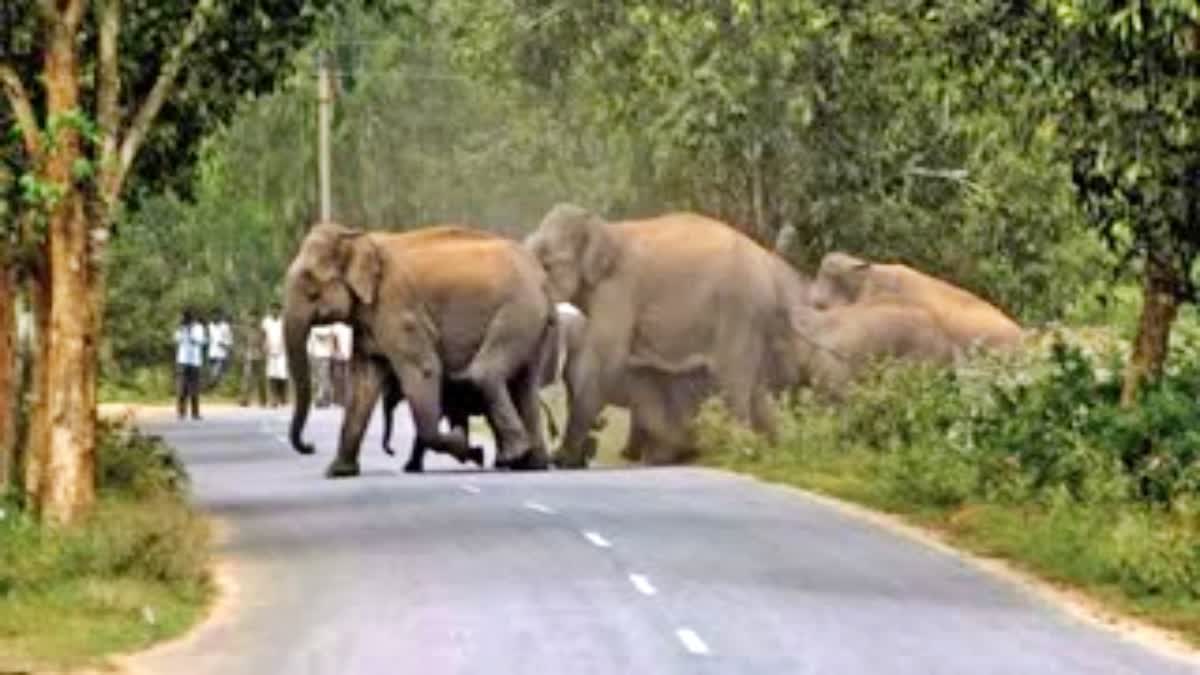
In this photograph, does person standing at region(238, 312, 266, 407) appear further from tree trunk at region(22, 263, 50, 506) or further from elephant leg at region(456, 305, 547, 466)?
tree trunk at region(22, 263, 50, 506)

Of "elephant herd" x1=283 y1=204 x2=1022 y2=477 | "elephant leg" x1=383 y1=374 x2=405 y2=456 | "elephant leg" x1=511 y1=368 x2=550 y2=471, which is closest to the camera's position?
"elephant herd" x1=283 y1=204 x2=1022 y2=477

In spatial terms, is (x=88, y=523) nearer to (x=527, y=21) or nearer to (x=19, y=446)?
(x=19, y=446)

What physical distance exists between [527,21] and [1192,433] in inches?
623

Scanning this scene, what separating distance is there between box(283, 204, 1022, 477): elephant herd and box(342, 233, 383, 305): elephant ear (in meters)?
0.02

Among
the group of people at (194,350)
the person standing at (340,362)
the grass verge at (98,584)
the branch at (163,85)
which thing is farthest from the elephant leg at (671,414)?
the branch at (163,85)

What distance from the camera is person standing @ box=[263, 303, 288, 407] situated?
A: 57.1m

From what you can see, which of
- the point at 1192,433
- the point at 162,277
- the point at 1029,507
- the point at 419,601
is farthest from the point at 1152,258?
the point at 162,277

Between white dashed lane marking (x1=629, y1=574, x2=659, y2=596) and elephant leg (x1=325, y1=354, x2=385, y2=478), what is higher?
elephant leg (x1=325, y1=354, x2=385, y2=478)

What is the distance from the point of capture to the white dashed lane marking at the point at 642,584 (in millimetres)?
20750

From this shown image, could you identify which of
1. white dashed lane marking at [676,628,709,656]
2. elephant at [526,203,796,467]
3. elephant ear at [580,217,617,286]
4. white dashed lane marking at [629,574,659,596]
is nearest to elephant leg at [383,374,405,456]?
elephant at [526,203,796,467]

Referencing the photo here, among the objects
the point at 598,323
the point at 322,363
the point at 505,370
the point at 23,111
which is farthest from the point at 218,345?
the point at 23,111

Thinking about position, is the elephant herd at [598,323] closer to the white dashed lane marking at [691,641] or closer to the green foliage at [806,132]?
the green foliage at [806,132]

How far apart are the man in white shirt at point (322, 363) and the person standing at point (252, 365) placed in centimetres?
423

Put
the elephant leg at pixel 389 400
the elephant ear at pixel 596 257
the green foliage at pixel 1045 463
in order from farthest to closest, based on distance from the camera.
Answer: the elephant ear at pixel 596 257 → the elephant leg at pixel 389 400 → the green foliage at pixel 1045 463
